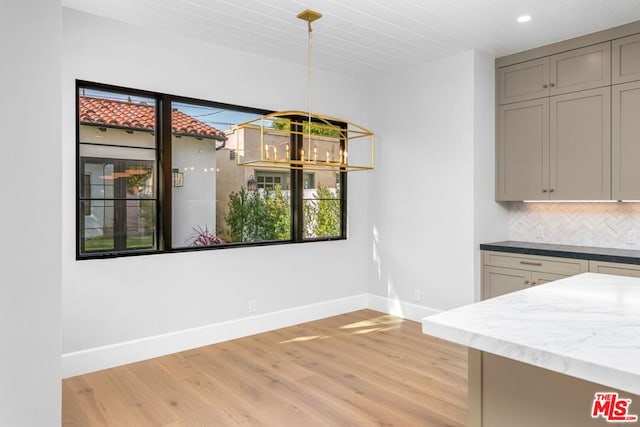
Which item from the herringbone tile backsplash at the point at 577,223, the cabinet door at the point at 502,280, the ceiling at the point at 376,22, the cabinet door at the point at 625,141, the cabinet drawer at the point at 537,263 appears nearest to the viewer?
the ceiling at the point at 376,22

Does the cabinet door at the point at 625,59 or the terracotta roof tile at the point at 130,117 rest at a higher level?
the cabinet door at the point at 625,59

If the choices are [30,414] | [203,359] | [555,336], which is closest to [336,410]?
[203,359]

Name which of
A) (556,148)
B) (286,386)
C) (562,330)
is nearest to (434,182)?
(556,148)

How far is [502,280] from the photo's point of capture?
13.8 ft

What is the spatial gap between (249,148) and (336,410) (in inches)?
102

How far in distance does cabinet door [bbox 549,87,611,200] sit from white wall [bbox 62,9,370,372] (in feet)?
6.92

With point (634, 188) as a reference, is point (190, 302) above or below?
below

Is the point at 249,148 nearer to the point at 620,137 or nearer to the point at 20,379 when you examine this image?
the point at 20,379

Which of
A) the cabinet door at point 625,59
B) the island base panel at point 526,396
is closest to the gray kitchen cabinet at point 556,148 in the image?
the cabinet door at point 625,59

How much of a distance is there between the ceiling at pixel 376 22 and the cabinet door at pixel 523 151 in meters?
0.59

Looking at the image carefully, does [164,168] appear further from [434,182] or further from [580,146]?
[580,146]

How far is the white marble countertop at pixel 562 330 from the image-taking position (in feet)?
3.63

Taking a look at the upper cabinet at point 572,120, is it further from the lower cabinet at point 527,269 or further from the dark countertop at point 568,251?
the lower cabinet at point 527,269

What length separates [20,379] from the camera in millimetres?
1859
